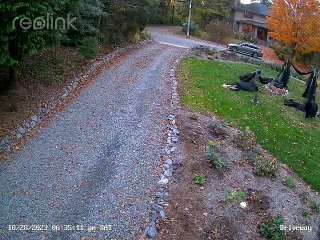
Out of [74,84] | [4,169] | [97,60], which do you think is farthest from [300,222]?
[97,60]

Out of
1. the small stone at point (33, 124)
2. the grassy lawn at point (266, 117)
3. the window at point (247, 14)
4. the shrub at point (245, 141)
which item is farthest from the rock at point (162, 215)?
the window at point (247, 14)

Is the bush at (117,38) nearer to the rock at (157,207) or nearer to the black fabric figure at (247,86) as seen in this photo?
the black fabric figure at (247,86)

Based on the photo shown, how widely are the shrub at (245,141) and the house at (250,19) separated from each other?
50.9 metres

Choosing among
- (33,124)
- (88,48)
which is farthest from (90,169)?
(88,48)

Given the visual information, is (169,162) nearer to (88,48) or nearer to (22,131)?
(22,131)

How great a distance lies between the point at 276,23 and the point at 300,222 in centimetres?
2039

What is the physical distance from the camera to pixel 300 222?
9.56 metres

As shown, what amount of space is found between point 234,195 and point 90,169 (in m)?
4.56

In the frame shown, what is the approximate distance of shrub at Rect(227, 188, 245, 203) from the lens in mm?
9639

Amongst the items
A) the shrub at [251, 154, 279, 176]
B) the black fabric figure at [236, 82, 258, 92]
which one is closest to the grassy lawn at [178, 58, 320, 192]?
the black fabric figure at [236, 82, 258, 92]

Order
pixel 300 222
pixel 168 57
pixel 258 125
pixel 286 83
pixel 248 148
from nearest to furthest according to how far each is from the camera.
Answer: pixel 300 222 → pixel 248 148 → pixel 258 125 → pixel 286 83 → pixel 168 57

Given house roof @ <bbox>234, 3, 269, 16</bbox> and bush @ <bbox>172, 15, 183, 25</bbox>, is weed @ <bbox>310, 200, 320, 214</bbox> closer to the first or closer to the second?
bush @ <bbox>172, 15, 183, 25</bbox>

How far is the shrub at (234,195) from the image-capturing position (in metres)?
9.64

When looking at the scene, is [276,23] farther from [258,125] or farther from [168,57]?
[258,125]
